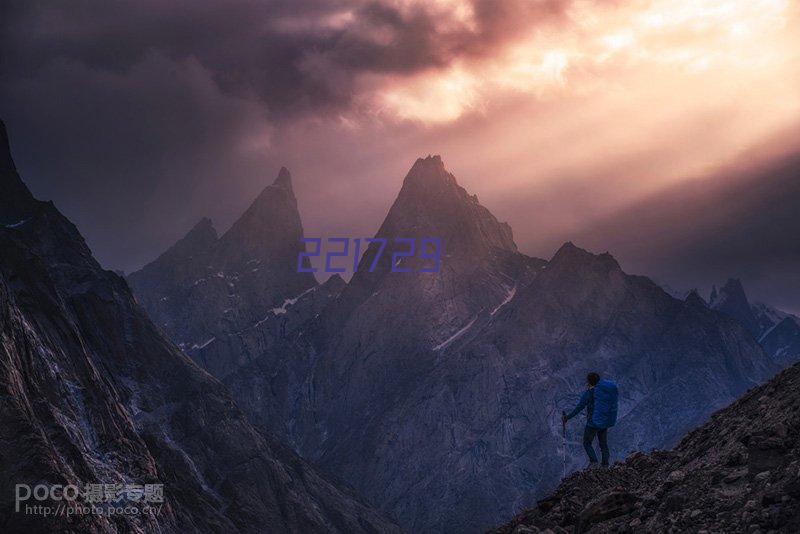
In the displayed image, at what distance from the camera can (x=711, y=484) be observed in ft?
62.3

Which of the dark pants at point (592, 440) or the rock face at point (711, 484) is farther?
the dark pants at point (592, 440)

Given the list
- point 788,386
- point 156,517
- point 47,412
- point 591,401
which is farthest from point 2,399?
point 788,386

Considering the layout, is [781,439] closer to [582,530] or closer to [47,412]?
[582,530]

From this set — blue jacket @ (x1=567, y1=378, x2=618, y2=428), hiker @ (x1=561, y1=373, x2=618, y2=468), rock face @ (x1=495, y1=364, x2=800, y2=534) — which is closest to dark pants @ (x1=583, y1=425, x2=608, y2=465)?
hiker @ (x1=561, y1=373, x2=618, y2=468)

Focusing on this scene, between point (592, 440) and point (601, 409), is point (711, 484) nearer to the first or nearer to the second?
point (601, 409)

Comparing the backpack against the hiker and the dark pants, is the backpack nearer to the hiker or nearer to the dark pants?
the hiker

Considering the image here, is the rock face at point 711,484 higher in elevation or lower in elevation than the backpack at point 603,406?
lower

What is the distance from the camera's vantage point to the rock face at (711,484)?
16.8 meters

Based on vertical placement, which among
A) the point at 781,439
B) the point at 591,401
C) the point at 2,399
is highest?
the point at 2,399

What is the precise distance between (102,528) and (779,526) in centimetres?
10317

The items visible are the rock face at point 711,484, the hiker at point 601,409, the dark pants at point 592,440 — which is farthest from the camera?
the hiker at point 601,409

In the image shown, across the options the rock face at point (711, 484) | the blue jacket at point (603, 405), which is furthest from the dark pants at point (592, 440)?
the rock face at point (711, 484)

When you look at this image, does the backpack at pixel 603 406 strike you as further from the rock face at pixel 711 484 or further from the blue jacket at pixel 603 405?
the rock face at pixel 711 484

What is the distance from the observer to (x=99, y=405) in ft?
477
